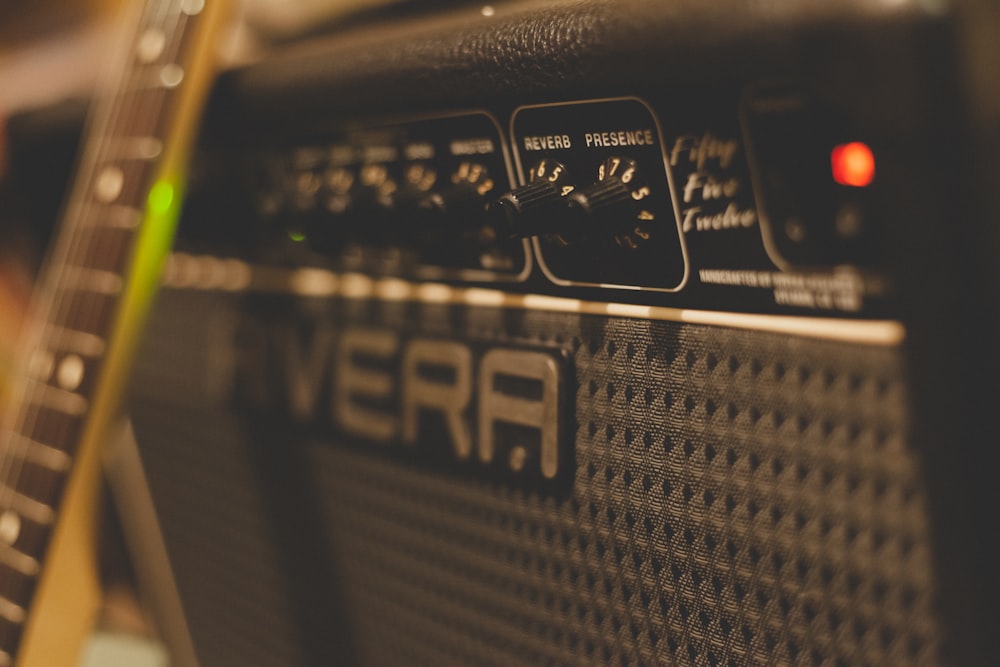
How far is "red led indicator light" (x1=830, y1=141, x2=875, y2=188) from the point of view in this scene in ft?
1.04

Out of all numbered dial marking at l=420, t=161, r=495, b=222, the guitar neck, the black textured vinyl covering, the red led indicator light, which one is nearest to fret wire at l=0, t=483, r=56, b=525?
the guitar neck

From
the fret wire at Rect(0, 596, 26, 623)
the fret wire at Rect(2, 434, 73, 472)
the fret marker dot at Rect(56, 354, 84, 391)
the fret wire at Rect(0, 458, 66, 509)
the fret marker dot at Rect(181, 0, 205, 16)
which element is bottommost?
the fret wire at Rect(0, 596, 26, 623)

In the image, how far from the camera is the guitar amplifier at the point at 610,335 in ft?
0.98

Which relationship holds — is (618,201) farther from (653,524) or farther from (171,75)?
(171,75)

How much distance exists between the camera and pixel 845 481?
1.15 ft

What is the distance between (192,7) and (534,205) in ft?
1.34

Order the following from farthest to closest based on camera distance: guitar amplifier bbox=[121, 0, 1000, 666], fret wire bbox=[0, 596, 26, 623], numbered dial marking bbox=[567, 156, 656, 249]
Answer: fret wire bbox=[0, 596, 26, 623], numbered dial marking bbox=[567, 156, 656, 249], guitar amplifier bbox=[121, 0, 1000, 666]

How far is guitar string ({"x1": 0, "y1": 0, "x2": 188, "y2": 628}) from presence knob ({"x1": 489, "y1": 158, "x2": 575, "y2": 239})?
1.14 ft

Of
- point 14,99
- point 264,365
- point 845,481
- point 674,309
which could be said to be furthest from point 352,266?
point 14,99

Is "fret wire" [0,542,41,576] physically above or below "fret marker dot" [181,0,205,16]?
below

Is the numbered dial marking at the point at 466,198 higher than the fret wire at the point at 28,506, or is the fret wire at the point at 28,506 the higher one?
the numbered dial marking at the point at 466,198

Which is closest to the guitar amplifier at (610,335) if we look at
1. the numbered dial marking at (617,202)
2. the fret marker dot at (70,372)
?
the numbered dial marking at (617,202)

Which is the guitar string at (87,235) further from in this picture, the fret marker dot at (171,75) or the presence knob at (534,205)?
the presence knob at (534,205)

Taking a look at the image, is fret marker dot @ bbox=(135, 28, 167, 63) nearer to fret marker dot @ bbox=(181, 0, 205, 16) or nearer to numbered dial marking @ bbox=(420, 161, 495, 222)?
fret marker dot @ bbox=(181, 0, 205, 16)
